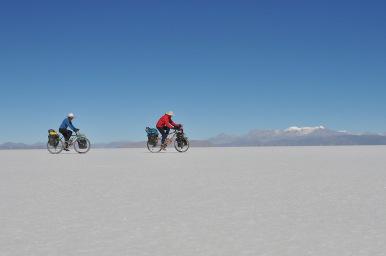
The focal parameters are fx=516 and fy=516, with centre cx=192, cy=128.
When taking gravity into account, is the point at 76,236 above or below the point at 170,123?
below

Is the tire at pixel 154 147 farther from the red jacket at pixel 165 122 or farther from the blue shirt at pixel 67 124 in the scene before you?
the blue shirt at pixel 67 124

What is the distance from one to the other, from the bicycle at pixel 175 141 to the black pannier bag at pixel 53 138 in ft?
15.3

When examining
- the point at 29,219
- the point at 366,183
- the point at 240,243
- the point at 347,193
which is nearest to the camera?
the point at 240,243

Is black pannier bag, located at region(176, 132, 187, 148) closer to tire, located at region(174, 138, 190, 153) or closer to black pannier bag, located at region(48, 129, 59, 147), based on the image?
tire, located at region(174, 138, 190, 153)

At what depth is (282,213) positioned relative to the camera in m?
6.51

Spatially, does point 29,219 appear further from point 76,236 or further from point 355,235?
point 355,235

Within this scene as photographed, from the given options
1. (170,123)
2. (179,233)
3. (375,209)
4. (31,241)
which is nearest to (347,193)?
(375,209)

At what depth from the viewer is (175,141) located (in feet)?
86.7

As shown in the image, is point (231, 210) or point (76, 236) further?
point (231, 210)

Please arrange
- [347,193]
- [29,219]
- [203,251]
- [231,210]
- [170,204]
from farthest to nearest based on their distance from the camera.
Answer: [347,193]
[170,204]
[231,210]
[29,219]
[203,251]

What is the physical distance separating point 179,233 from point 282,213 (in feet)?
5.82

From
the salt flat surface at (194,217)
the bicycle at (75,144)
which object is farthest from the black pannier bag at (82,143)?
the salt flat surface at (194,217)

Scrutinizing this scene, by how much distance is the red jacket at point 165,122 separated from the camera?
83.9 ft

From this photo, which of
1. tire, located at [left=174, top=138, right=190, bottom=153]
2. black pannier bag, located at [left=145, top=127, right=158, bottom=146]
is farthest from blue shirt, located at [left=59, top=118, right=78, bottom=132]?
tire, located at [left=174, top=138, right=190, bottom=153]
